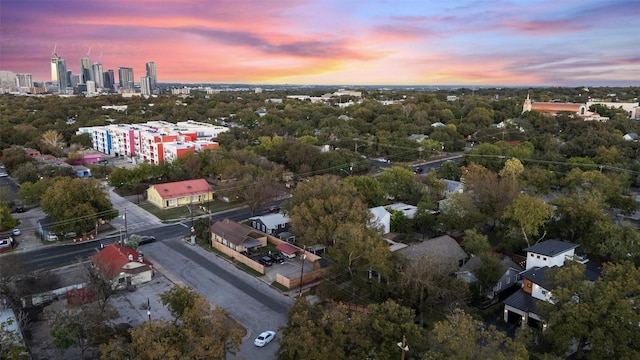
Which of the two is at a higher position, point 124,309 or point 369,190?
point 369,190

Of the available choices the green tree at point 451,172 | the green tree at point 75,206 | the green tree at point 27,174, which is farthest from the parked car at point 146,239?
the green tree at point 451,172

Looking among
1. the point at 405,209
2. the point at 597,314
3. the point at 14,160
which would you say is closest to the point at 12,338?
the point at 597,314

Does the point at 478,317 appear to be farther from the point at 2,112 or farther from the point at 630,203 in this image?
the point at 2,112

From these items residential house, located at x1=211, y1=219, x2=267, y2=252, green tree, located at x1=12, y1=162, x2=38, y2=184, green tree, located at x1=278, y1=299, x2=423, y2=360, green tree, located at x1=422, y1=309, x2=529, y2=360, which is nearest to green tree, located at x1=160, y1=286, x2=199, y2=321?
green tree, located at x1=278, y1=299, x2=423, y2=360

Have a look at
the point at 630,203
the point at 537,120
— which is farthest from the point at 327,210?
the point at 537,120

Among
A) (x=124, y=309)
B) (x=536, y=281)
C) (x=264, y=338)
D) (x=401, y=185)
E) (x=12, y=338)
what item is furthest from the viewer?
(x=401, y=185)

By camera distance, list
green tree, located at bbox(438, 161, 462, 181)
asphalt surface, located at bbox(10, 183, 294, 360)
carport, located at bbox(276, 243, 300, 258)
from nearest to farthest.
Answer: asphalt surface, located at bbox(10, 183, 294, 360)
carport, located at bbox(276, 243, 300, 258)
green tree, located at bbox(438, 161, 462, 181)

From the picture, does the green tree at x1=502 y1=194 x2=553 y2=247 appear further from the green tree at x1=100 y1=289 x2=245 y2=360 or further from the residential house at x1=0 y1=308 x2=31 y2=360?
the residential house at x1=0 y1=308 x2=31 y2=360

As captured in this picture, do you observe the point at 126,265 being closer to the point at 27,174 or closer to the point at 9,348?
the point at 9,348
